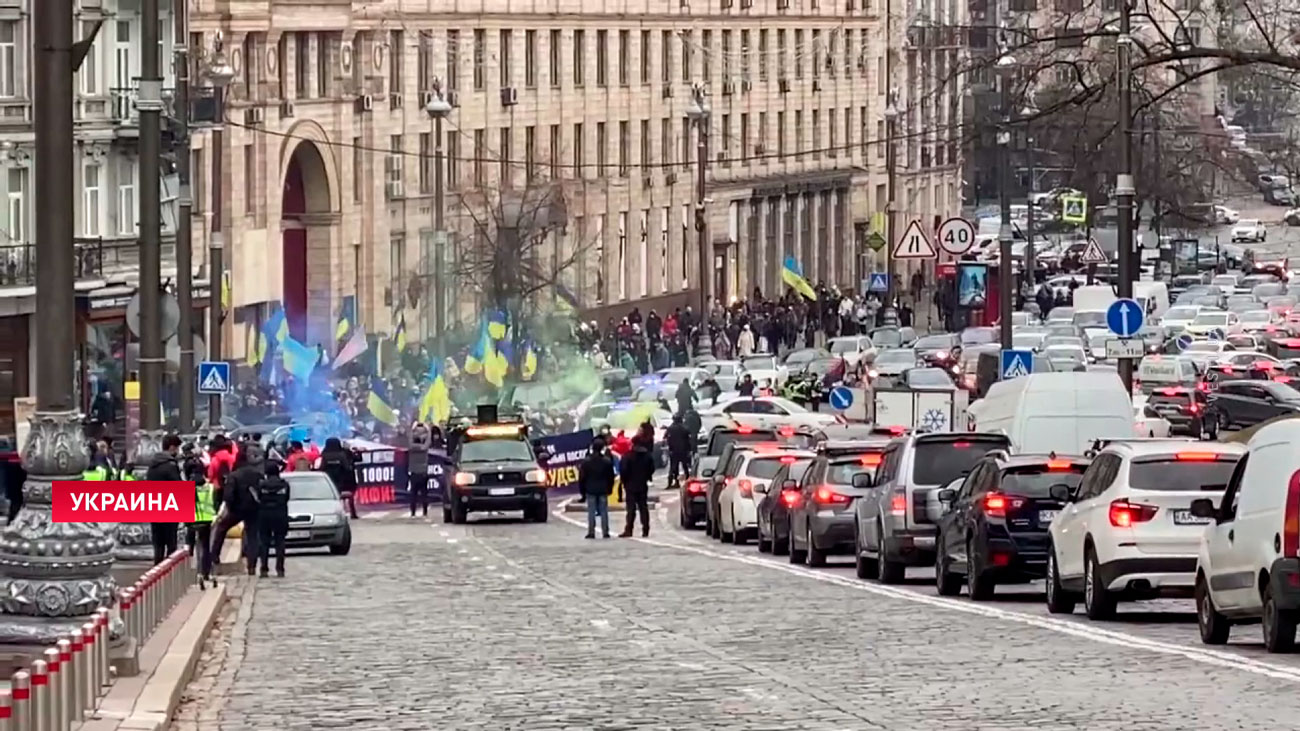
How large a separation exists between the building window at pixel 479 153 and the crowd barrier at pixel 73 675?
69.8 m

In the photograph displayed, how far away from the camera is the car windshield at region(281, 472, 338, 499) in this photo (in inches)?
1752

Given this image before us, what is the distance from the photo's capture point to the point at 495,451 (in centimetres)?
5459

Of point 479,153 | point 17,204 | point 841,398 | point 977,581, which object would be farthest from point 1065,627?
point 479,153

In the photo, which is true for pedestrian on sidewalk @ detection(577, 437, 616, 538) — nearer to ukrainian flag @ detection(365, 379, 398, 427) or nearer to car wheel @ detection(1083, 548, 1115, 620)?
car wheel @ detection(1083, 548, 1115, 620)

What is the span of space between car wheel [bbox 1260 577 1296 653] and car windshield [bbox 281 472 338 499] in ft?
78.1

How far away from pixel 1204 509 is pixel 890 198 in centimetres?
A: 8896

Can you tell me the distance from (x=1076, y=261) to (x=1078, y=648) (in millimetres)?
110612

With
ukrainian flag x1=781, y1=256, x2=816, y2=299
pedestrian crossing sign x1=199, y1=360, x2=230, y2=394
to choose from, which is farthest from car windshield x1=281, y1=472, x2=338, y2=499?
ukrainian flag x1=781, y1=256, x2=816, y2=299

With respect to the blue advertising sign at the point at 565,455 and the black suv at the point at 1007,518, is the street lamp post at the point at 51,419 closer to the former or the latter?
the black suv at the point at 1007,518

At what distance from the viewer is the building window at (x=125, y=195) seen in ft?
240

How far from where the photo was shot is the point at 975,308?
102 meters

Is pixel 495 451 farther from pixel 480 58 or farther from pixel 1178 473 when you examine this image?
pixel 480 58

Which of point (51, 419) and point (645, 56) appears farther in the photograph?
point (645, 56)

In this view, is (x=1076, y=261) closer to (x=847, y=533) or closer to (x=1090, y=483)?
(x=847, y=533)
